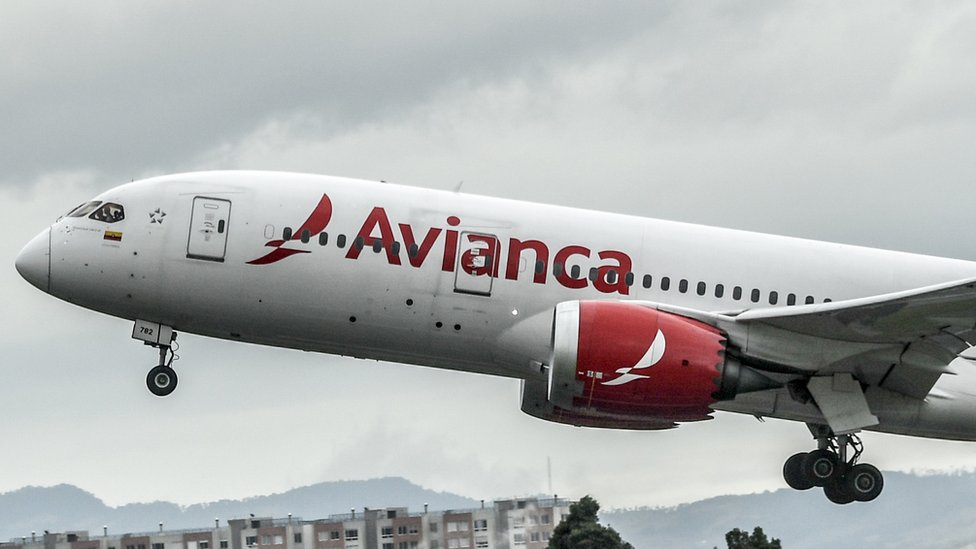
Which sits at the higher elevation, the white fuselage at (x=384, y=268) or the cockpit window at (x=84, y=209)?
the cockpit window at (x=84, y=209)

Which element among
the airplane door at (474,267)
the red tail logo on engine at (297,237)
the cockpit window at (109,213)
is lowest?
the airplane door at (474,267)

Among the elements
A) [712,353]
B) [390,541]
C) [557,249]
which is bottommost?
[390,541]

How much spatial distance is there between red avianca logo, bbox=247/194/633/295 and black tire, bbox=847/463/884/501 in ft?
20.7

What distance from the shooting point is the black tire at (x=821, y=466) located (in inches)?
1427

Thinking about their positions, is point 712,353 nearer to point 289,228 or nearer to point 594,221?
point 594,221

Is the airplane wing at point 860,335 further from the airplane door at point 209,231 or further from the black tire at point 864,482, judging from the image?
the airplane door at point 209,231

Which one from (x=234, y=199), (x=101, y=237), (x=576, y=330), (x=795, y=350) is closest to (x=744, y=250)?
(x=795, y=350)

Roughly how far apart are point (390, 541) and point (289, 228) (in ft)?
39.4

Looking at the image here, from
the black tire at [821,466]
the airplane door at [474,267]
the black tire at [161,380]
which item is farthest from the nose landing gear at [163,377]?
the black tire at [821,466]

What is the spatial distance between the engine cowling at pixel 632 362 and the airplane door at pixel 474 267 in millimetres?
1855

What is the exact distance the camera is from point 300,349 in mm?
35438

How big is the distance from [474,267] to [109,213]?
733 cm

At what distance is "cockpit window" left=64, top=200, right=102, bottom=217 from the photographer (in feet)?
115

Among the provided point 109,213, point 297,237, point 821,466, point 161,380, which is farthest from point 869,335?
point 109,213
